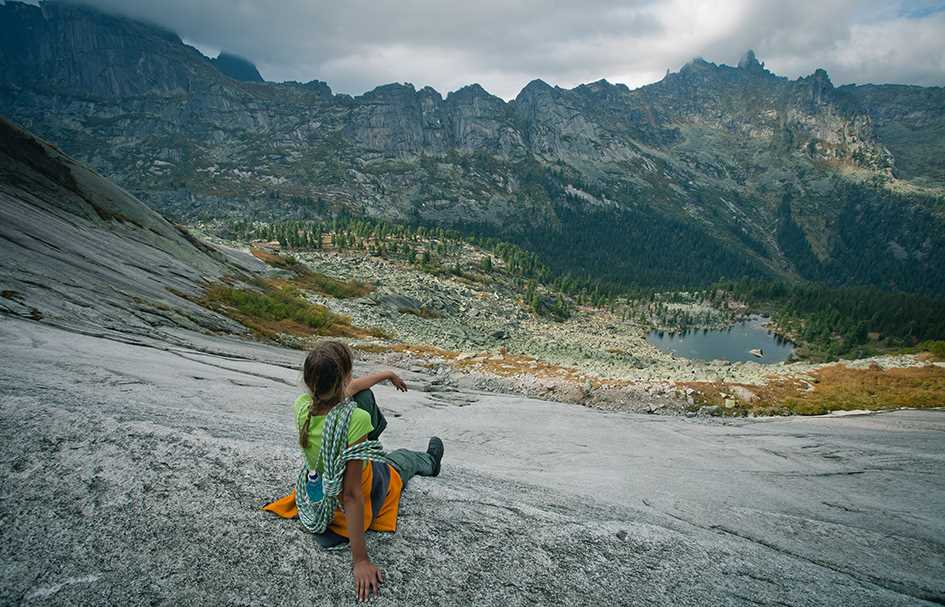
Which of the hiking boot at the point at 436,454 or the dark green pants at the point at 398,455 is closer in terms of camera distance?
the dark green pants at the point at 398,455

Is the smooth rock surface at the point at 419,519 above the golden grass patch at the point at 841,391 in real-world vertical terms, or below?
above

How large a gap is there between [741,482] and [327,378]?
34.2 ft

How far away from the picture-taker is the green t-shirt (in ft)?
14.5

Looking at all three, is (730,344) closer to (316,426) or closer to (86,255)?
(86,255)

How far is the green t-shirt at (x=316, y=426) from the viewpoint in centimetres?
441

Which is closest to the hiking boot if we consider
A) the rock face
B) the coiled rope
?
the coiled rope

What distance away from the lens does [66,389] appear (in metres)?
7.76

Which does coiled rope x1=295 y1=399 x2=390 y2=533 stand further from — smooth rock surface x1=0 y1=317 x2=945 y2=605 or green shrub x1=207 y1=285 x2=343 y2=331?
green shrub x1=207 y1=285 x2=343 y2=331

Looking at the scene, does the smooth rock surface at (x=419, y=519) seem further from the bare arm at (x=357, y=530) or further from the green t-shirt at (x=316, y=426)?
the green t-shirt at (x=316, y=426)

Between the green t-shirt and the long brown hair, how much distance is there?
5cm

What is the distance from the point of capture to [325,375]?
432 cm

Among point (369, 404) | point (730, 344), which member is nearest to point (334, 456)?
point (369, 404)

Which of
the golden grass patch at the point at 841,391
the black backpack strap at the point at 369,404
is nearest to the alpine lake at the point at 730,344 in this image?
the golden grass patch at the point at 841,391

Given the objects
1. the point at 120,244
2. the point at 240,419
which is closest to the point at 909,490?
the point at 240,419
